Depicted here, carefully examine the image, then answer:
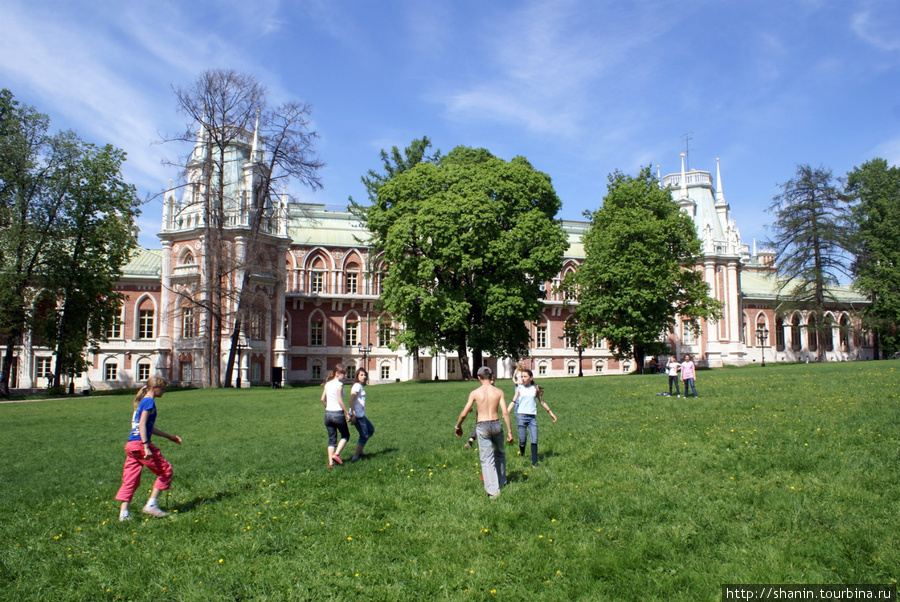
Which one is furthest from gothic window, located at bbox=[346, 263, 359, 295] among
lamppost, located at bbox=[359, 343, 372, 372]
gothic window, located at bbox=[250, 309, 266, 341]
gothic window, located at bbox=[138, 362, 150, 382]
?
gothic window, located at bbox=[138, 362, 150, 382]

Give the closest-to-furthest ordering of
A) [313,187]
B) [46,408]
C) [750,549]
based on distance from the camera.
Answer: [750,549], [46,408], [313,187]

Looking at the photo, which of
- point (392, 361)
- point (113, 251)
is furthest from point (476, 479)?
point (392, 361)

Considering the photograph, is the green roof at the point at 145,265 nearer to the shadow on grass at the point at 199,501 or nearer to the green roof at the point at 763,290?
the shadow on grass at the point at 199,501

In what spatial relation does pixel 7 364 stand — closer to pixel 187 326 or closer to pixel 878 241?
pixel 187 326

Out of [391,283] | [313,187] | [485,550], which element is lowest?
[485,550]

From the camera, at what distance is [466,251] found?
36.3 m

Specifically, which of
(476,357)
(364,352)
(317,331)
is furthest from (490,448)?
(317,331)

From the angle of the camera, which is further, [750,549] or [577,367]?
[577,367]

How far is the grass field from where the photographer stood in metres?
6.45

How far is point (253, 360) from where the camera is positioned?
155 feet

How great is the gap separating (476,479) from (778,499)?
13.3 ft

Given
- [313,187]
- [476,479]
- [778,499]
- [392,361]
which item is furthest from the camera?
[392,361]

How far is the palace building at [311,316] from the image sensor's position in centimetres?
4631

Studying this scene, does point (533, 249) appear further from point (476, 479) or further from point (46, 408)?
point (476, 479)
